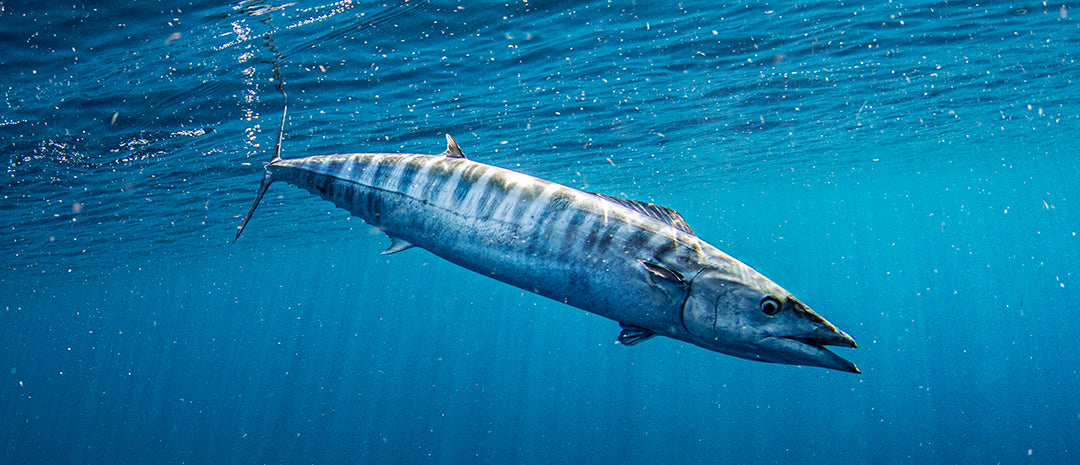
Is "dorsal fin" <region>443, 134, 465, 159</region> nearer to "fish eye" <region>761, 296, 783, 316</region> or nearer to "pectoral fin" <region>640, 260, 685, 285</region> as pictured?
"pectoral fin" <region>640, 260, 685, 285</region>

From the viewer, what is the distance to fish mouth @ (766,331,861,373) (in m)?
1.81

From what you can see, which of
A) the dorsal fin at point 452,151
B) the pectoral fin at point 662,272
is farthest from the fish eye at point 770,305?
the dorsal fin at point 452,151

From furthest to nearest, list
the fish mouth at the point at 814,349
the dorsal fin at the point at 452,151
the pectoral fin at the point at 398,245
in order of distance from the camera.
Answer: the dorsal fin at the point at 452,151, the pectoral fin at the point at 398,245, the fish mouth at the point at 814,349

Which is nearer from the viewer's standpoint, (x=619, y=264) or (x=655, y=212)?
(x=619, y=264)

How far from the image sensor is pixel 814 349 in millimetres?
1846

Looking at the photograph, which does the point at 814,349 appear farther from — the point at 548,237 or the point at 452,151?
the point at 452,151

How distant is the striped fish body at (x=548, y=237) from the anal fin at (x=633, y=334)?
60 millimetres

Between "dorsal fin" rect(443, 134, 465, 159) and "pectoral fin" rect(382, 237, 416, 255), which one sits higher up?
"dorsal fin" rect(443, 134, 465, 159)

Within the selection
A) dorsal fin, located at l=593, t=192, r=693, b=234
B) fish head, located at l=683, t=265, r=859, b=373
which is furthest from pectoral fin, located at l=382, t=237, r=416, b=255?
fish head, located at l=683, t=265, r=859, b=373

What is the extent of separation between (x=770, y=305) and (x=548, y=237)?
30.6 inches

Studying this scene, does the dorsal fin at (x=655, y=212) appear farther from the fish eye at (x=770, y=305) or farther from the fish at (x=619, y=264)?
the fish eye at (x=770, y=305)

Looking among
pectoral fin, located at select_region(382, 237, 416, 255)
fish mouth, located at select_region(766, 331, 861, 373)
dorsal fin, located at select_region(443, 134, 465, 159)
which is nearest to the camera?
fish mouth, located at select_region(766, 331, 861, 373)

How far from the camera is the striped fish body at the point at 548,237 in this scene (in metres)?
1.88

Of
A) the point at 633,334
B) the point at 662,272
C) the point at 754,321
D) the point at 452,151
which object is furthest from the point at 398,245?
the point at 754,321
